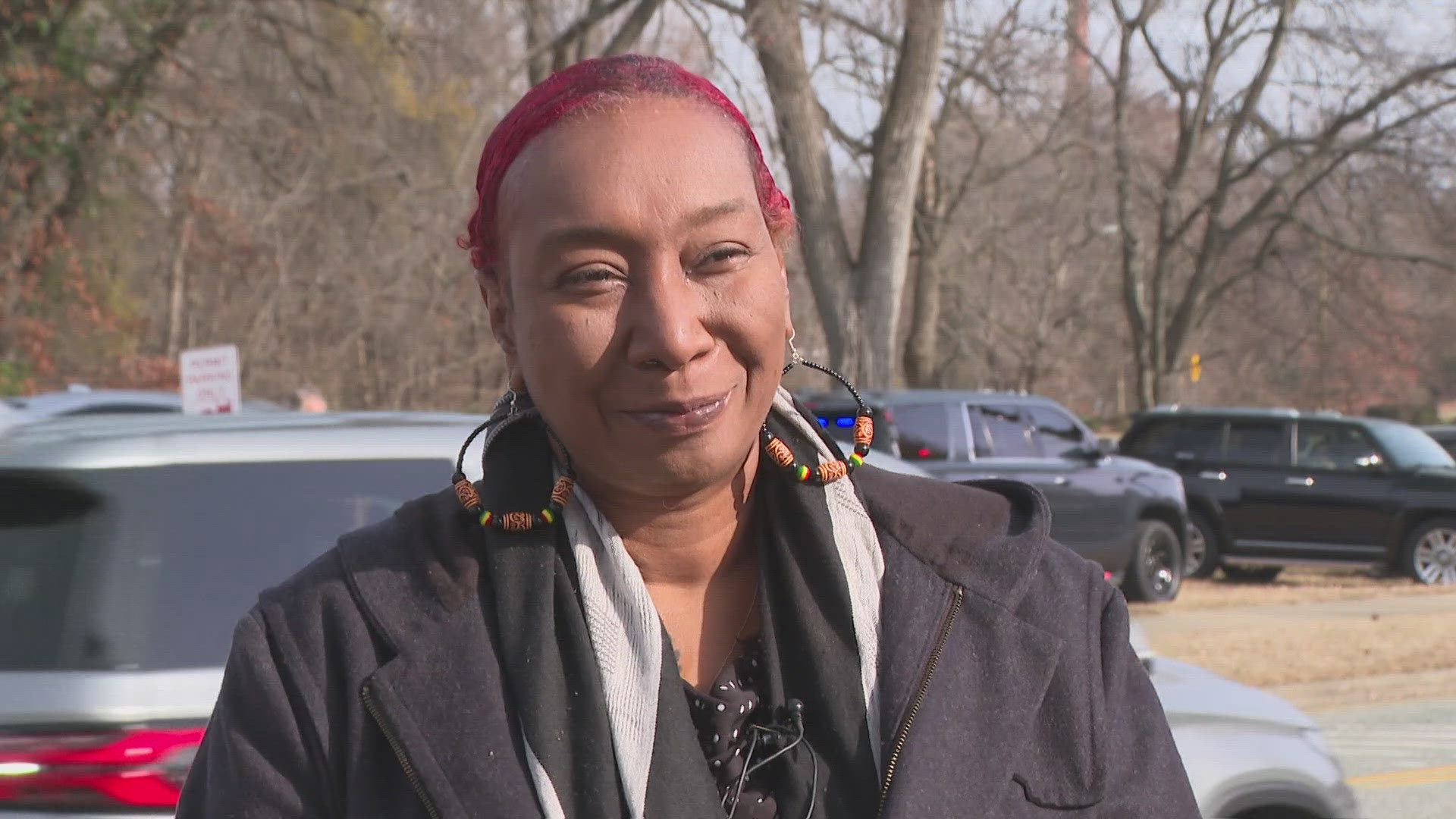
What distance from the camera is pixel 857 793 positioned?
158cm

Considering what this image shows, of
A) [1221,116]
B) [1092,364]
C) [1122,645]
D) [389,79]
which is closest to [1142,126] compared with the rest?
[1221,116]

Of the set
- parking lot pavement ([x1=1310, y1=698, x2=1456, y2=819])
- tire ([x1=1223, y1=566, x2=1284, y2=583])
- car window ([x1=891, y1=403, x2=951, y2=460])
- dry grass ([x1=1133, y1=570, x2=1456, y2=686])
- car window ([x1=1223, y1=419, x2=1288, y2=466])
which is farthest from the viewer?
tire ([x1=1223, y1=566, x2=1284, y2=583])

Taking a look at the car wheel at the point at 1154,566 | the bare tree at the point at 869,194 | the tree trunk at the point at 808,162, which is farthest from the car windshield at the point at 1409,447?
the tree trunk at the point at 808,162

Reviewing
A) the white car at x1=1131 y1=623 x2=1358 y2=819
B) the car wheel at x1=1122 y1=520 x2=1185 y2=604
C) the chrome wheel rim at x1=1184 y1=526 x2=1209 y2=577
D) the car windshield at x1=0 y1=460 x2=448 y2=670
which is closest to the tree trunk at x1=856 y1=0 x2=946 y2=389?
the car wheel at x1=1122 y1=520 x2=1185 y2=604

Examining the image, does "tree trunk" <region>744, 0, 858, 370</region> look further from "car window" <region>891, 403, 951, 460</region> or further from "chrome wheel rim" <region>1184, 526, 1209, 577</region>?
"chrome wheel rim" <region>1184, 526, 1209, 577</region>

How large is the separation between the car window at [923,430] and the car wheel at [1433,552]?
611 cm

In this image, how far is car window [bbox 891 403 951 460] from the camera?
13.4 m

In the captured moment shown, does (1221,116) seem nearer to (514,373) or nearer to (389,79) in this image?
(389,79)

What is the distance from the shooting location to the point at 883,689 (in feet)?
5.20

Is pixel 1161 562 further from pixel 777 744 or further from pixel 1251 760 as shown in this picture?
pixel 777 744

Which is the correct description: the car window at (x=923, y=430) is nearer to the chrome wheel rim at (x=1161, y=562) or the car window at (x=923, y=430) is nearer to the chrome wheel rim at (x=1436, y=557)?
the chrome wheel rim at (x=1161, y=562)

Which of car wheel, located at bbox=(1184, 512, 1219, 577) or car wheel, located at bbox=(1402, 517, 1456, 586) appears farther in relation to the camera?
car wheel, located at bbox=(1184, 512, 1219, 577)

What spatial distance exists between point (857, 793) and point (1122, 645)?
0.32m

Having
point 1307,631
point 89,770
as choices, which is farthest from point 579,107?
point 1307,631
